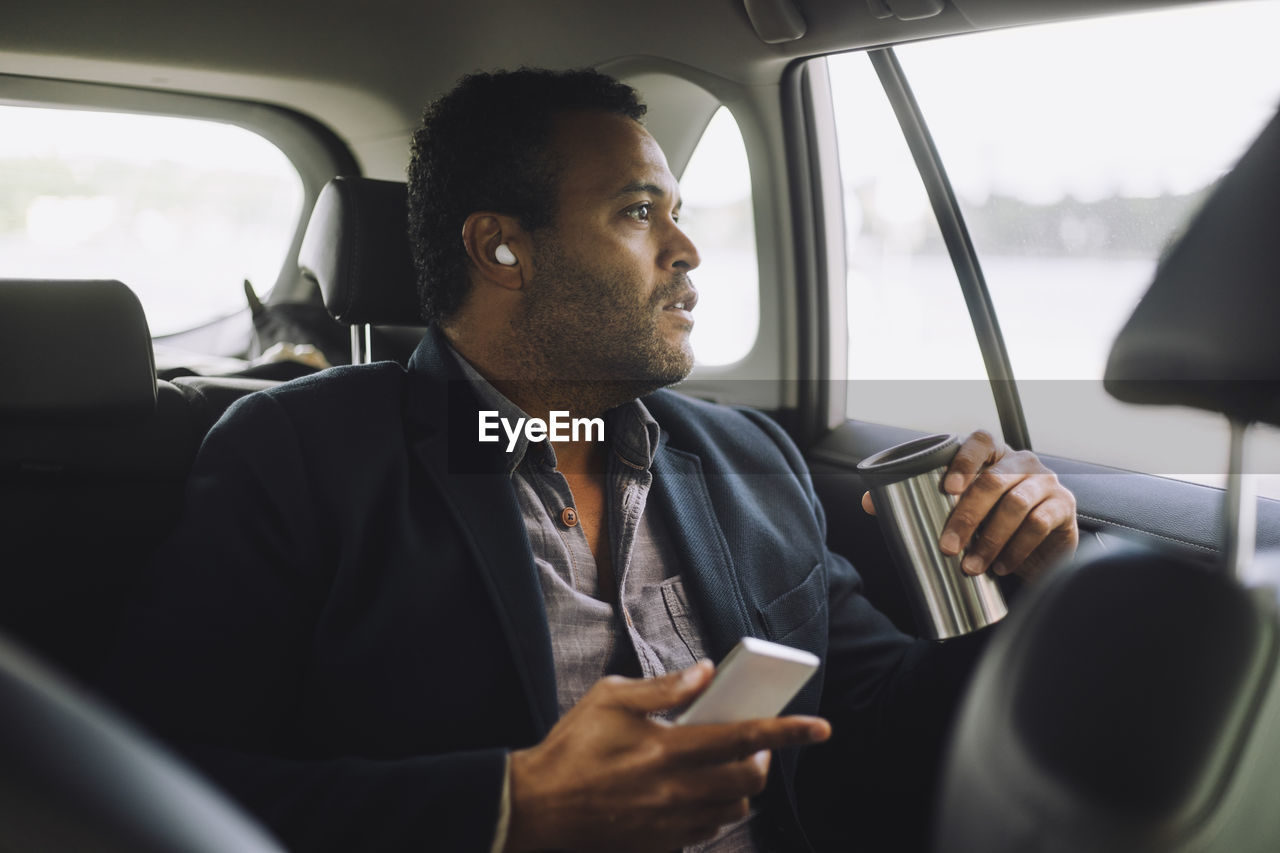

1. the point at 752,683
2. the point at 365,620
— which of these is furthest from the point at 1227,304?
the point at 365,620

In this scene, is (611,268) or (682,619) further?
(611,268)

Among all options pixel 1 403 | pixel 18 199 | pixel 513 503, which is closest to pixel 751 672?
pixel 513 503

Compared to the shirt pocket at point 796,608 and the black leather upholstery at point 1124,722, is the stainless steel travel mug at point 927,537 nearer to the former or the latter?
the shirt pocket at point 796,608

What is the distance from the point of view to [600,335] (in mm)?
1427

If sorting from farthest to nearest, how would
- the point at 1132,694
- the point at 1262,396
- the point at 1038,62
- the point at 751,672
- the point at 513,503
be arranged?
1. the point at 1038,62
2. the point at 513,503
3. the point at 751,672
4. the point at 1262,396
5. the point at 1132,694

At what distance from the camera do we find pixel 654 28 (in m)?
2.00

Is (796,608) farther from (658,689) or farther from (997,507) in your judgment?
(658,689)

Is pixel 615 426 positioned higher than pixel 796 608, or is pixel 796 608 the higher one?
pixel 615 426

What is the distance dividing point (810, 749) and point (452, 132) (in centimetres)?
112

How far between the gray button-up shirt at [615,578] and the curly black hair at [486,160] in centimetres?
25

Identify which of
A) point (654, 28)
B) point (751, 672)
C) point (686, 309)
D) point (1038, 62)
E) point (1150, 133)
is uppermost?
point (654, 28)

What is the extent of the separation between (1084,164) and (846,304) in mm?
807

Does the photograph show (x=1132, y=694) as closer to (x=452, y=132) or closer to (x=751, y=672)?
(x=751, y=672)

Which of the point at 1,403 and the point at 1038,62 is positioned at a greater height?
the point at 1038,62
